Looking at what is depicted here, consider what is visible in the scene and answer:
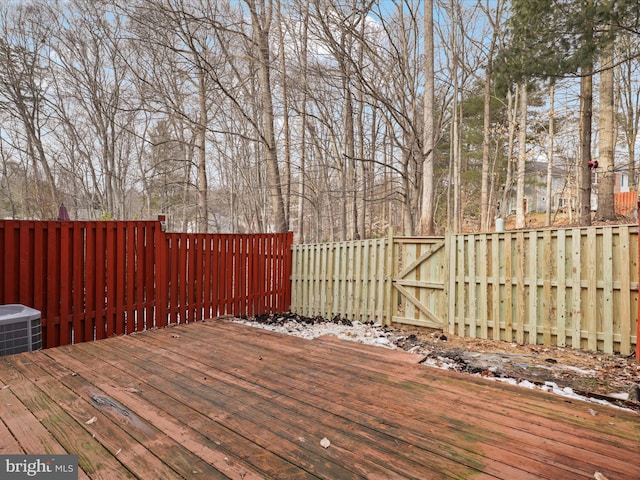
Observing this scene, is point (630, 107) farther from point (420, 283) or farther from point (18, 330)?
point (18, 330)

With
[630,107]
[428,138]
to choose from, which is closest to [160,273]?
[428,138]

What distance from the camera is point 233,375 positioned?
2.44 meters

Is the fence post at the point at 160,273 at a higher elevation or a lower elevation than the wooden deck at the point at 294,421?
higher

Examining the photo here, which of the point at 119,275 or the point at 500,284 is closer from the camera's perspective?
the point at 119,275

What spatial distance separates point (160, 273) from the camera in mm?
4246

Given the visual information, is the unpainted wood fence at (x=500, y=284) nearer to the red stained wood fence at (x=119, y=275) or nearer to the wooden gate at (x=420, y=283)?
Answer: the wooden gate at (x=420, y=283)

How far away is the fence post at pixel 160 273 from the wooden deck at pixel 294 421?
1.42 metres

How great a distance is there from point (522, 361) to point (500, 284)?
1005mm

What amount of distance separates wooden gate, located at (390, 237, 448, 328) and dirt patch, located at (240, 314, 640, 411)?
0.60ft

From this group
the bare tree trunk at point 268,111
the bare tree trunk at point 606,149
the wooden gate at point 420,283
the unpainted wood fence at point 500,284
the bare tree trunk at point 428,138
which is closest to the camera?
the unpainted wood fence at point 500,284

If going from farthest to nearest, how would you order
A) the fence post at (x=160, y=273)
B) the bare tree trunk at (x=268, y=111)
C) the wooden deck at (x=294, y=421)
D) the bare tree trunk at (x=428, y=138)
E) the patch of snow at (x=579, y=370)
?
the bare tree trunk at (x=268, y=111) < the bare tree trunk at (x=428, y=138) < the fence post at (x=160, y=273) < the patch of snow at (x=579, y=370) < the wooden deck at (x=294, y=421)

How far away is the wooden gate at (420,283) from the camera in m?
4.53

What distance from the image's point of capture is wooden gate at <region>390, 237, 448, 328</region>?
14.9 ft

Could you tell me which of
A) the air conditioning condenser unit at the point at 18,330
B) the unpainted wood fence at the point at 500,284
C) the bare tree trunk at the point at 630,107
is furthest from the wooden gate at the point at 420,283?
the bare tree trunk at the point at 630,107
